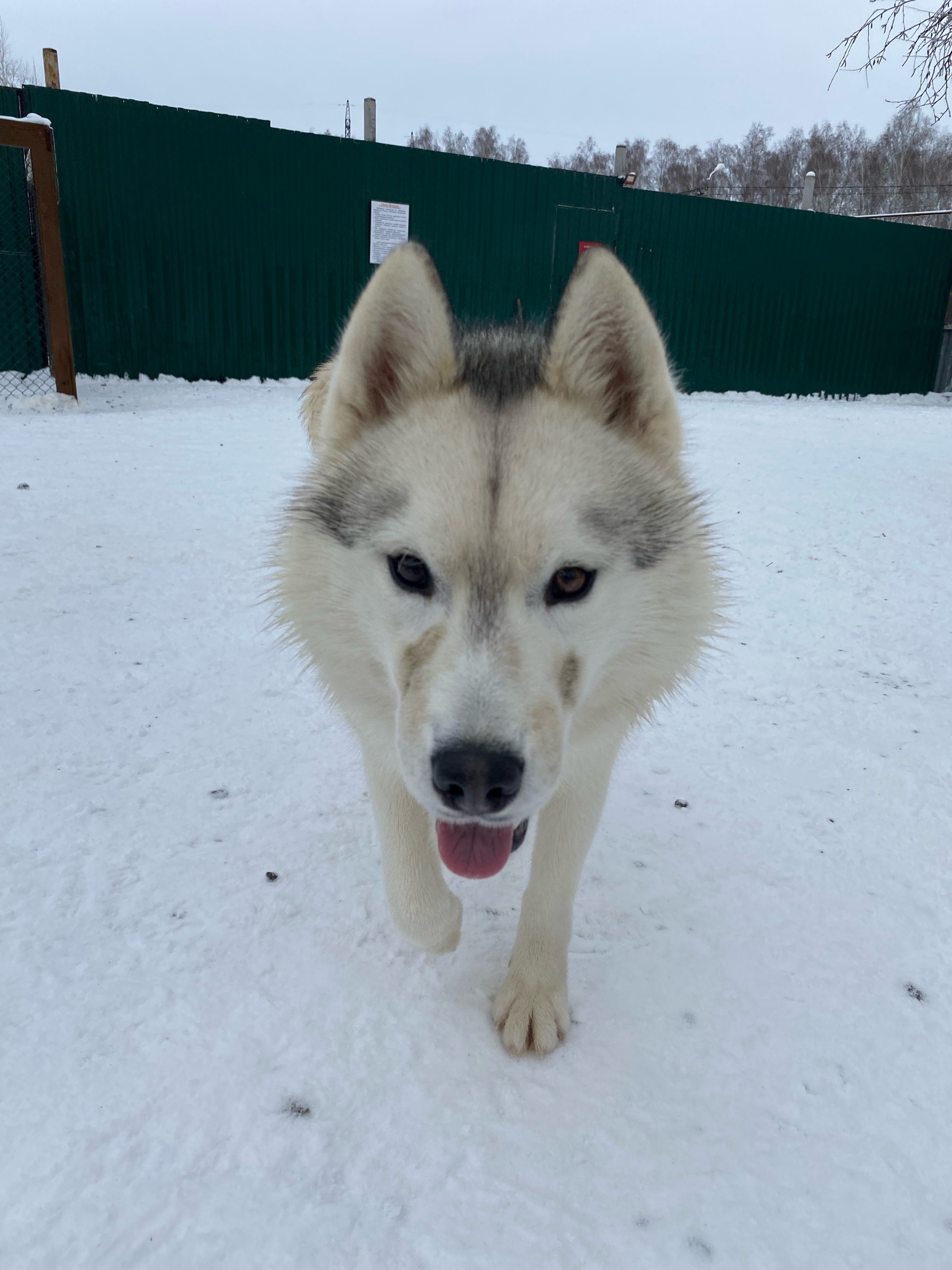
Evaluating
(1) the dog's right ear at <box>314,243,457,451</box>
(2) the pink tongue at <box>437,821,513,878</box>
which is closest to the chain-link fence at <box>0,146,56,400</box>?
(1) the dog's right ear at <box>314,243,457,451</box>

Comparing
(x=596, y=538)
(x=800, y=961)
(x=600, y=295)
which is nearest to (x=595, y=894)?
(x=800, y=961)

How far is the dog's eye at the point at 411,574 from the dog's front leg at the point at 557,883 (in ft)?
1.96

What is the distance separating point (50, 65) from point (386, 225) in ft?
15.0

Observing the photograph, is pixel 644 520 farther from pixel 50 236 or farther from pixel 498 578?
pixel 50 236

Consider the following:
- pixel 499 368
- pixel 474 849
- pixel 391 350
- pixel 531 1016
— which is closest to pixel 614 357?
pixel 499 368

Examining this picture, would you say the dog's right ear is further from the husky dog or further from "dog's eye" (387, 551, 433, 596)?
"dog's eye" (387, 551, 433, 596)

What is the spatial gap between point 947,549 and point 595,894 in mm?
4286

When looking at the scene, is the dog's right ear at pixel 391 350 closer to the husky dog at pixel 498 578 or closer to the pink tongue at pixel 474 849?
the husky dog at pixel 498 578

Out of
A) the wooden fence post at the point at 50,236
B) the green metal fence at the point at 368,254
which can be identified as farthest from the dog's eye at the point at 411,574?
the green metal fence at the point at 368,254

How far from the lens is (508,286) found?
494 inches

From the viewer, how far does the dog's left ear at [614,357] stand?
1783mm

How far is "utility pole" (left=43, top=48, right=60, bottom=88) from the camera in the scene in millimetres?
10398

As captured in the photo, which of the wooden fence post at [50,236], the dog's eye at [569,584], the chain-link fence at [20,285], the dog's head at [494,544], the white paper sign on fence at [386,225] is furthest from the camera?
the white paper sign on fence at [386,225]

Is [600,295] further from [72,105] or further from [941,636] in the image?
[72,105]
